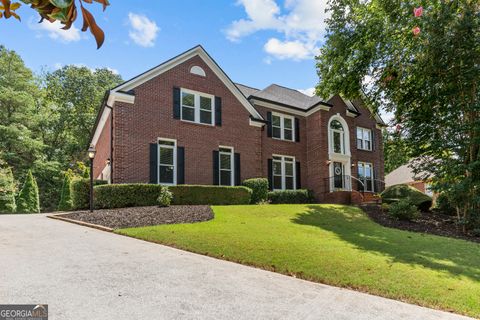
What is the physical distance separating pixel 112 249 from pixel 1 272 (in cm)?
197

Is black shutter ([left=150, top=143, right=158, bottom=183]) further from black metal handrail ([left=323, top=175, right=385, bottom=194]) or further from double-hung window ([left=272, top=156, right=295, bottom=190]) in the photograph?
black metal handrail ([left=323, top=175, right=385, bottom=194])

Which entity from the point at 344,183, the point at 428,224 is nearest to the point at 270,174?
the point at 344,183

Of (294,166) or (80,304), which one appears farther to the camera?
(294,166)

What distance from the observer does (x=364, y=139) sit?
2352 centimetres

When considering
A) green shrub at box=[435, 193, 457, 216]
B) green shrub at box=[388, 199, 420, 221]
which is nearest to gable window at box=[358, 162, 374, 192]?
green shrub at box=[435, 193, 457, 216]

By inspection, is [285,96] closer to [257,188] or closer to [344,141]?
[344,141]

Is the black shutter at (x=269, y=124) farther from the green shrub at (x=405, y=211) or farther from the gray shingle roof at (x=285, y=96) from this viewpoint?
the green shrub at (x=405, y=211)

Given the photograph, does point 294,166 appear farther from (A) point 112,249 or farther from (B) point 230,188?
(A) point 112,249

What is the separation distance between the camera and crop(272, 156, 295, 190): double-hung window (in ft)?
63.9

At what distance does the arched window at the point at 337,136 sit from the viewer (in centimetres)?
2123

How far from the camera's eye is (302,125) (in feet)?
69.3

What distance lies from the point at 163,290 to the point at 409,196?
1484 cm

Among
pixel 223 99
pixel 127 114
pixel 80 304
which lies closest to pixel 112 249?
pixel 80 304

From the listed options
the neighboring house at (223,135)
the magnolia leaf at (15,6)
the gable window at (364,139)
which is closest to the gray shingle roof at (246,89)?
the neighboring house at (223,135)
